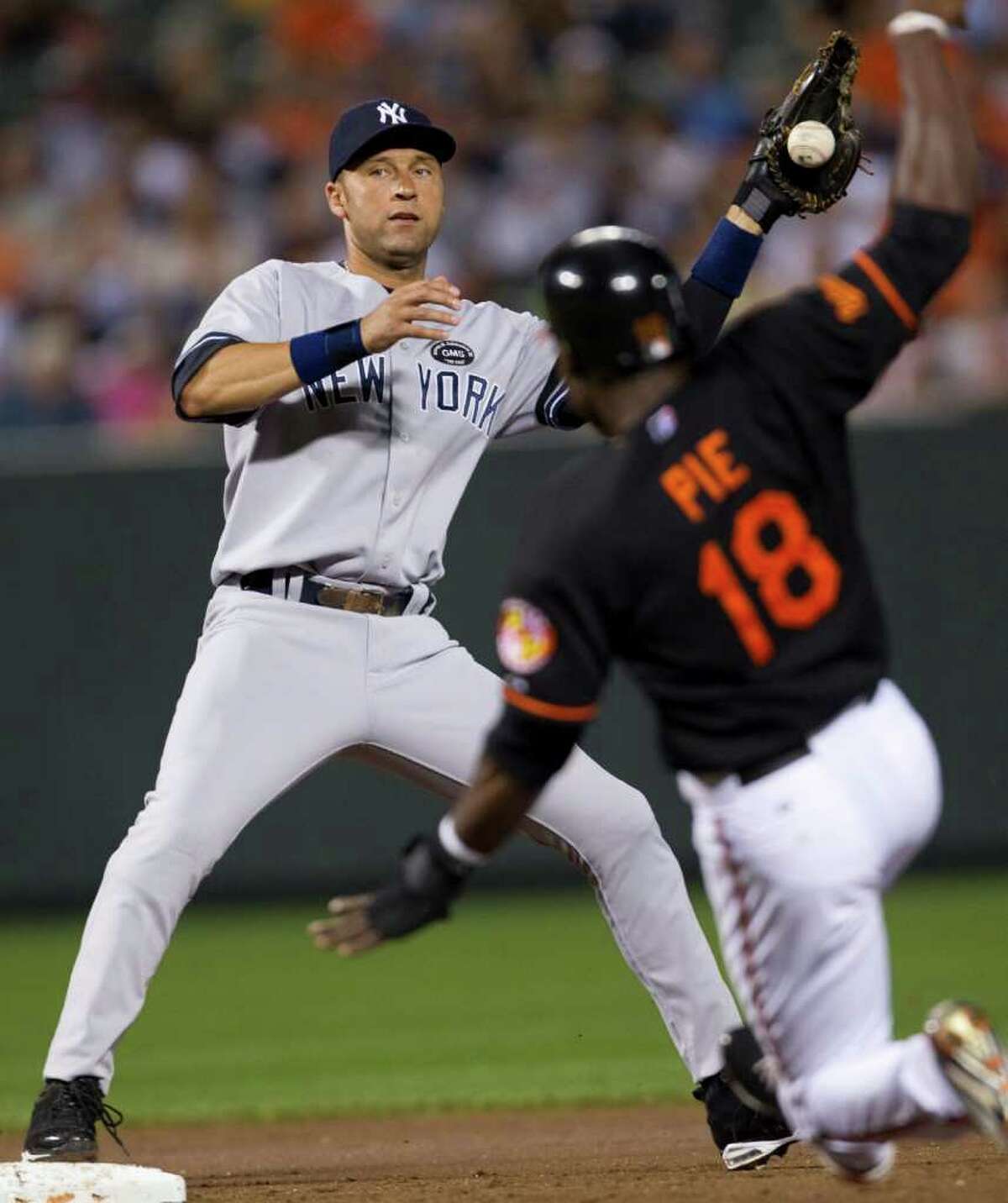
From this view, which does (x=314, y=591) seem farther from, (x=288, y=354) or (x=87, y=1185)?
(x=87, y=1185)

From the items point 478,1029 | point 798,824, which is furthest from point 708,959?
point 478,1029

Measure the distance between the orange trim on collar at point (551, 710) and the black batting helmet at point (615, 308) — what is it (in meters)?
0.54

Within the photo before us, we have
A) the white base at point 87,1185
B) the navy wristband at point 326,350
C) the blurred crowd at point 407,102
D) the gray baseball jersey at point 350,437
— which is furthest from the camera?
the blurred crowd at point 407,102

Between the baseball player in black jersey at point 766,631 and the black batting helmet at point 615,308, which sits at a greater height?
the black batting helmet at point 615,308

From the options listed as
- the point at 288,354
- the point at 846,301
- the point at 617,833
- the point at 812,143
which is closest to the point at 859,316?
the point at 846,301

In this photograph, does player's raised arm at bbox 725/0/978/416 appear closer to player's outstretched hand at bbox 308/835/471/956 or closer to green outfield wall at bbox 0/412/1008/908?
player's outstretched hand at bbox 308/835/471/956

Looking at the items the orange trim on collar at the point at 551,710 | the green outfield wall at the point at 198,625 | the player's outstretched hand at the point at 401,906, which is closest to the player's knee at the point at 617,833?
the player's outstretched hand at the point at 401,906

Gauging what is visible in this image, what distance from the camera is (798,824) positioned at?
3309mm

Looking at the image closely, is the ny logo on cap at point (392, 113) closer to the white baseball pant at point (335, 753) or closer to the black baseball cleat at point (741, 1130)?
the white baseball pant at point (335, 753)

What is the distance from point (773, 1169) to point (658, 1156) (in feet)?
1.51

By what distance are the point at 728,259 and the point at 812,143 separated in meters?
0.36

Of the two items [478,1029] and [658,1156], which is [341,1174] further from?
[478,1029]

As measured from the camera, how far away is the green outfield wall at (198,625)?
30.3ft

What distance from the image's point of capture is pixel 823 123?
443 centimetres
